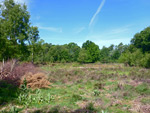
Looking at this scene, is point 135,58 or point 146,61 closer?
point 146,61

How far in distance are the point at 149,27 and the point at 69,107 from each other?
102 ft

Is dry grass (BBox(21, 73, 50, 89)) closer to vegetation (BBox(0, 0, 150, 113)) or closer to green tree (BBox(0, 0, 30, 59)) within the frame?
vegetation (BBox(0, 0, 150, 113))

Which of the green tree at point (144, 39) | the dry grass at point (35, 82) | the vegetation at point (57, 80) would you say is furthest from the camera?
the green tree at point (144, 39)

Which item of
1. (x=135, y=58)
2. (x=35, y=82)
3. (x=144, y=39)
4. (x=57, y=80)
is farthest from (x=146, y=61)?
(x=35, y=82)

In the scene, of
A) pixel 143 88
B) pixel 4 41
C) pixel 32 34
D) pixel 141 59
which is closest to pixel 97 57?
pixel 141 59

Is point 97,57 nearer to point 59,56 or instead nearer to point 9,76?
point 59,56

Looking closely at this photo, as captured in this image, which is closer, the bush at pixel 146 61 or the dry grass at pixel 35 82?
the dry grass at pixel 35 82

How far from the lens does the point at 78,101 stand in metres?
5.61

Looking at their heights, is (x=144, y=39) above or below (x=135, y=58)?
above

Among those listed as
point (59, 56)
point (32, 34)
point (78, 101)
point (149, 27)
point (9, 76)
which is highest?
point (149, 27)

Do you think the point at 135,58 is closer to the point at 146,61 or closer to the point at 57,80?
the point at 146,61

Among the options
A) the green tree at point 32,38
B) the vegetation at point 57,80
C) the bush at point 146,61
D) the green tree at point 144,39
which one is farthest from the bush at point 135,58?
the green tree at point 32,38

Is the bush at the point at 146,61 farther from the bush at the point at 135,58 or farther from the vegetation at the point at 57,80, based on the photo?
the bush at the point at 135,58

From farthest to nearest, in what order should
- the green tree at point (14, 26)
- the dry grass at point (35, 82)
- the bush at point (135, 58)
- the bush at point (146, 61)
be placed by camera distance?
the bush at point (135, 58)
the bush at point (146, 61)
the green tree at point (14, 26)
the dry grass at point (35, 82)
